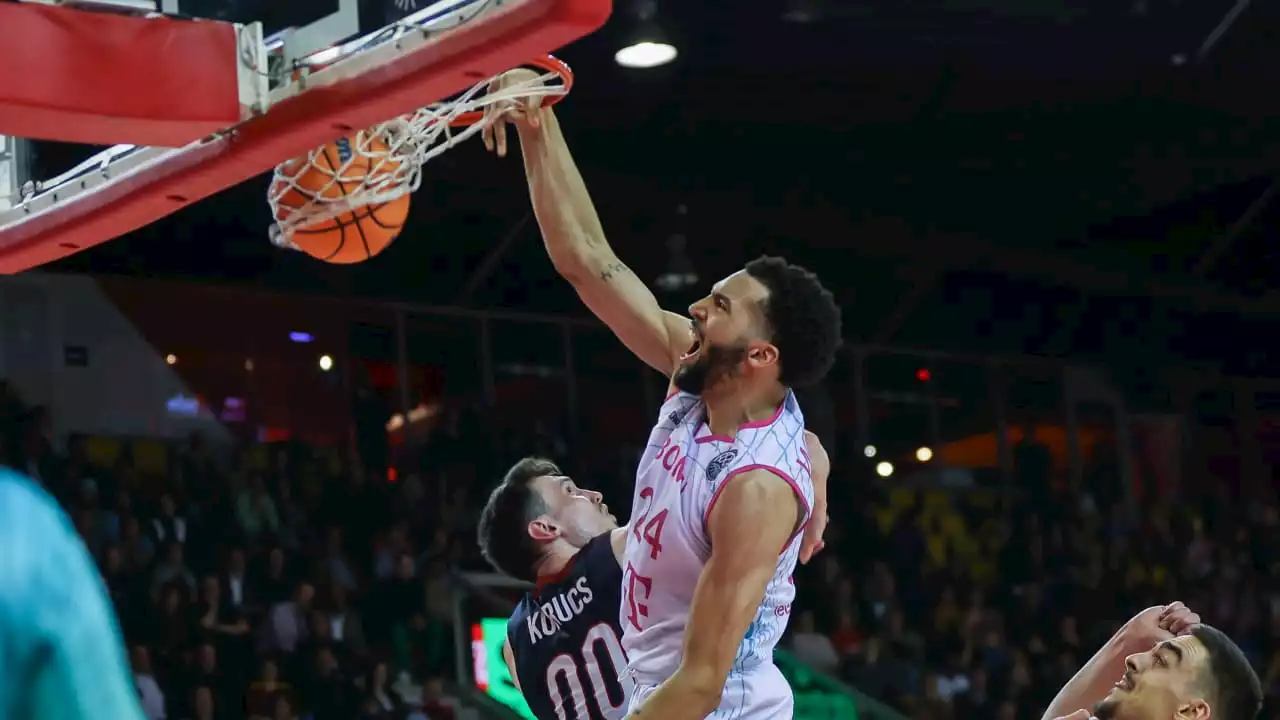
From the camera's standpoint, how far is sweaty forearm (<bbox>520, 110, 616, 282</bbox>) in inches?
156

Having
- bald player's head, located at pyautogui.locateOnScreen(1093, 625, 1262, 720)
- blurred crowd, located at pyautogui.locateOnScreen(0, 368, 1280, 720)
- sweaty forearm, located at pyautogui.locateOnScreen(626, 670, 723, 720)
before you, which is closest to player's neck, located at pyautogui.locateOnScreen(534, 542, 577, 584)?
sweaty forearm, located at pyautogui.locateOnScreen(626, 670, 723, 720)

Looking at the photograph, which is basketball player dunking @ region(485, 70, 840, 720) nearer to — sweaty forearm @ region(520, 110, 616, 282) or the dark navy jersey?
sweaty forearm @ region(520, 110, 616, 282)

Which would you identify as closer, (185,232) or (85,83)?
(85,83)

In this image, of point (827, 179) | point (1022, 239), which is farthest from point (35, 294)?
point (1022, 239)

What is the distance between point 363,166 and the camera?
4.40 meters

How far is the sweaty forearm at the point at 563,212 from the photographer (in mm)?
→ 3951

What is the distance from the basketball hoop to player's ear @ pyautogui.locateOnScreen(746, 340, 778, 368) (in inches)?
41.4

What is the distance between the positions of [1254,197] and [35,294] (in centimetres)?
1013

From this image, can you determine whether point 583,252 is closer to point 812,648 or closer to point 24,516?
point 24,516

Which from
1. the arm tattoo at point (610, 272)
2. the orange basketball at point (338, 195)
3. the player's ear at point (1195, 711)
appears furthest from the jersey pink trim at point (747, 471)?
the orange basketball at point (338, 195)

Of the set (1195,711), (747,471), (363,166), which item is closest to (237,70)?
(363,166)

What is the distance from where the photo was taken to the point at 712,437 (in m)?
3.36

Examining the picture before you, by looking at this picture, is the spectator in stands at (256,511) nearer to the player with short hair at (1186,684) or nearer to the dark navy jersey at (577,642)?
the dark navy jersey at (577,642)

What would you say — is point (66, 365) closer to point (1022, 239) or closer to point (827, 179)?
point (827, 179)
